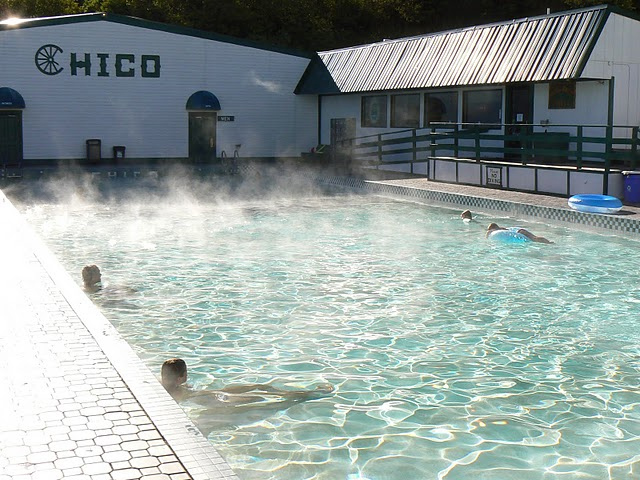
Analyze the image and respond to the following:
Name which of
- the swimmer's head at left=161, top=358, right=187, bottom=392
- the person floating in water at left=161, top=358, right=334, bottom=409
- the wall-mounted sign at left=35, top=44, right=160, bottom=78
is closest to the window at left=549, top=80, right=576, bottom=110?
the person floating in water at left=161, top=358, right=334, bottom=409

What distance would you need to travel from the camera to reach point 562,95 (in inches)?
792

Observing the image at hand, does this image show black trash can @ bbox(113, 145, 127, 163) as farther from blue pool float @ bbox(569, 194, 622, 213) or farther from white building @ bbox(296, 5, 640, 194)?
blue pool float @ bbox(569, 194, 622, 213)

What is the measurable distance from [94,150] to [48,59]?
363 cm

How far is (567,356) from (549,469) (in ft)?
8.18

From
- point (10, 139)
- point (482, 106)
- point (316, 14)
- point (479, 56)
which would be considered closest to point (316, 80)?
point (482, 106)

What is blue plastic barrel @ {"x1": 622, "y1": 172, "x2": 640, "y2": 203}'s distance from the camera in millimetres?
15562

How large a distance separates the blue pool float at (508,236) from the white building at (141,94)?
19.1m

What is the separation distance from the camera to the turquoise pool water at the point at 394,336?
5273 mm

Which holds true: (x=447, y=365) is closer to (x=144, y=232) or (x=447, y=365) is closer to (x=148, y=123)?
(x=144, y=232)

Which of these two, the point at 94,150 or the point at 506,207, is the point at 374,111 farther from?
the point at 506,207

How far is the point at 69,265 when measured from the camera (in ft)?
37.0

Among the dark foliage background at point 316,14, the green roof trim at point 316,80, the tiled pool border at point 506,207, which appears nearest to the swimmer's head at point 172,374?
the tiled pool border at point 506,207

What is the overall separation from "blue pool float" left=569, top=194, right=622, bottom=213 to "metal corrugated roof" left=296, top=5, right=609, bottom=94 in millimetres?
4751

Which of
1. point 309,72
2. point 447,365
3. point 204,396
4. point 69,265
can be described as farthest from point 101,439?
point 309,72
